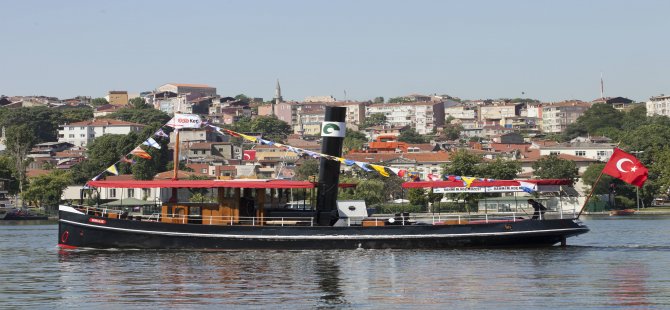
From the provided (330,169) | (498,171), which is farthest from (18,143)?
(330,169)

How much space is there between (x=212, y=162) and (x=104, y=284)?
134516 millimetres

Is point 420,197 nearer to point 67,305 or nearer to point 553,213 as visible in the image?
point 553,213

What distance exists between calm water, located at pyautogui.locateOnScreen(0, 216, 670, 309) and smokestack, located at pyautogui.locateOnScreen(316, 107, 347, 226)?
10.2 feet

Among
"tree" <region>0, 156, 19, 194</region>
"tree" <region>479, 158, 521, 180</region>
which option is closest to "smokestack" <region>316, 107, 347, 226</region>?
"tree" <region>479, 158, 521, 180</region>

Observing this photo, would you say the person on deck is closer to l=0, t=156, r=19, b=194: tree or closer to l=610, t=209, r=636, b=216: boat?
l=610, t=209, r=636, b=216: boat

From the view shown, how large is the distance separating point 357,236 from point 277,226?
317cm

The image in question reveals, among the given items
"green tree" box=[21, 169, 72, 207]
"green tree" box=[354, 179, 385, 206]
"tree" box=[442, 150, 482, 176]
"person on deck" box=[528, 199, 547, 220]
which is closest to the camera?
"person on deck" box=[528, 199, 547, 220]

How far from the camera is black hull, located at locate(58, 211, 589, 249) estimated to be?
164 feet

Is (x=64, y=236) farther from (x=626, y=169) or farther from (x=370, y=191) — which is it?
(x=370, y=191)

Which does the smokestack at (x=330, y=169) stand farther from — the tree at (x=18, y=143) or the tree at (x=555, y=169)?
the tree at (x=18, y=143)

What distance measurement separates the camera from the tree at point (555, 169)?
139 metres

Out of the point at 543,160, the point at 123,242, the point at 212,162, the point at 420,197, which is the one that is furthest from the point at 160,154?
the point at 123,242

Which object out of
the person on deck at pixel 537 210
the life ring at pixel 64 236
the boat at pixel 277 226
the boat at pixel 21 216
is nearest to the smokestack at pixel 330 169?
the boat at pixel 277 226

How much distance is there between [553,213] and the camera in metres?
52.9
